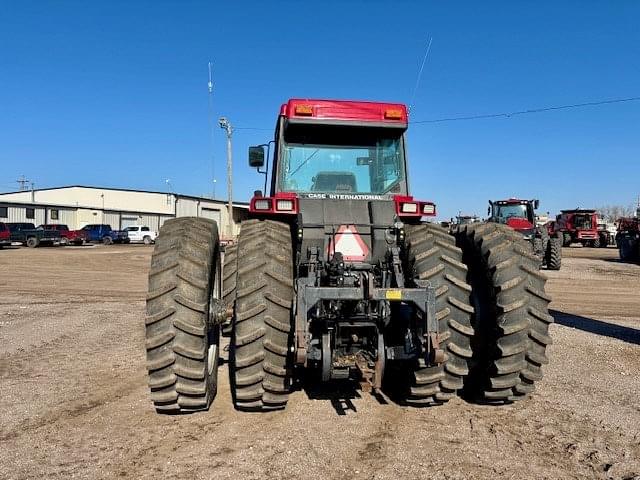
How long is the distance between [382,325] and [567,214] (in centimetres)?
4031

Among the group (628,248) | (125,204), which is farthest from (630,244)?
(125,204)

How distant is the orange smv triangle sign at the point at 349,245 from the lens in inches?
201

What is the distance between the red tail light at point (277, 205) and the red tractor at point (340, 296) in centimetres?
1

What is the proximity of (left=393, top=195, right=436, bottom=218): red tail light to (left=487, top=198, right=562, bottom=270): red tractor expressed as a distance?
15.4 m

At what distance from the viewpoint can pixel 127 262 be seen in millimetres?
24906

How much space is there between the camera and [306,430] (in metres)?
4.32

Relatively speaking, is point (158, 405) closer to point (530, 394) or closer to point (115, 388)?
point (115, 388)

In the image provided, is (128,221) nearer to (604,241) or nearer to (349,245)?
(604,241)

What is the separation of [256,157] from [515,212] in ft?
61.1

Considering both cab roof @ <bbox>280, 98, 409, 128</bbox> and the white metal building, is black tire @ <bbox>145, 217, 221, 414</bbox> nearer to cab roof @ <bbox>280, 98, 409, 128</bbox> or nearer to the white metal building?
cab roof @ <bbox>280, 98, 409, 128</bbox>

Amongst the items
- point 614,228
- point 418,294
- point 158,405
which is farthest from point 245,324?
point 614,228

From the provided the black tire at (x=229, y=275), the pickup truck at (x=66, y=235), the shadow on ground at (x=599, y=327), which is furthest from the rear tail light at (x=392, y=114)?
the pickup truck at (x=66, y=235)

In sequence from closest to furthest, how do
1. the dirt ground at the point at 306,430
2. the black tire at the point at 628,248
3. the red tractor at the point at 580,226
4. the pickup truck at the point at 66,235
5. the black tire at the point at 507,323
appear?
1. the dirt ground at the point at 306,430
2. the black tire at the point at 507,323
3. the black tire at the point at 628,248
4. the pickup truck at the point at 66,235
5. the red tractor at the point at 580,226

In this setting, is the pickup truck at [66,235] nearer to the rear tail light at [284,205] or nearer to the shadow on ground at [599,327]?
the shadow on ground at [599,327]
